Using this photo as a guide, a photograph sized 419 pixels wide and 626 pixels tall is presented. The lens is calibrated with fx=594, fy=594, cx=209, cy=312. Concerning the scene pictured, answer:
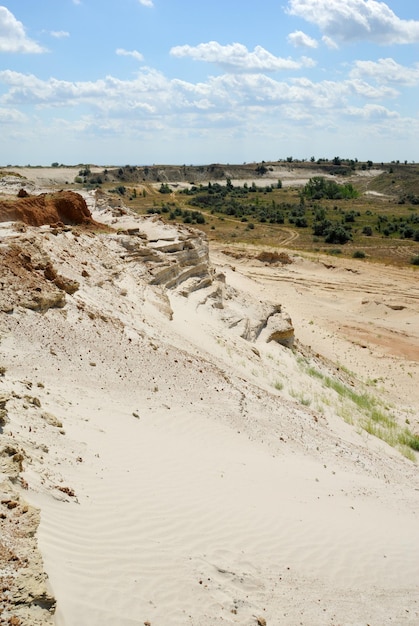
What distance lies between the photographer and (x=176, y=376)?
34.2 feet

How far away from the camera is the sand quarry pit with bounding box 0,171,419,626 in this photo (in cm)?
495

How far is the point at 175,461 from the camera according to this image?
24.9 ft

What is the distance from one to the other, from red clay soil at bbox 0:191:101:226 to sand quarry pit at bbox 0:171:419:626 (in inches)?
66.0

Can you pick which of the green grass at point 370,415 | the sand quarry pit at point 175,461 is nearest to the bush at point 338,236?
the sand quarry pit at point 175,461

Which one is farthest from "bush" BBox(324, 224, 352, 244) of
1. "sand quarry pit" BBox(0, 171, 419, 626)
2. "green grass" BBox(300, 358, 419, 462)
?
"green grass" BBox(300, 358, 419, 462)

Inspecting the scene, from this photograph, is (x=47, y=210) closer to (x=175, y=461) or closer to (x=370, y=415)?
(x=370, y=415)

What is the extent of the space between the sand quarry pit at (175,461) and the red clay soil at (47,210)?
1677 mm

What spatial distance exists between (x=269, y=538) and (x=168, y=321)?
8152mm

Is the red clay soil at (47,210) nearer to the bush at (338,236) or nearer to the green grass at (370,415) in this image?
the green grass at (370,415)

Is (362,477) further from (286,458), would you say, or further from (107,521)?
(107,521)

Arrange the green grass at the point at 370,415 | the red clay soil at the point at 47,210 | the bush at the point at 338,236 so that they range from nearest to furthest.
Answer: the green grass at the point at 370,415, the red clay soil at the point at 47,210, the bush at the point at 338,236

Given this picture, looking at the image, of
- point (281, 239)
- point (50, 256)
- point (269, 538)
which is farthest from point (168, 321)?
point (281, 239)

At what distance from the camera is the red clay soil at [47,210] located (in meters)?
16.3

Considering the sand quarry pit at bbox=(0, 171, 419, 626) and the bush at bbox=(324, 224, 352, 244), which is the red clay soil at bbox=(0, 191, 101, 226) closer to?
the sand quarry pit at bbox=(0, 171, 419, 626)
